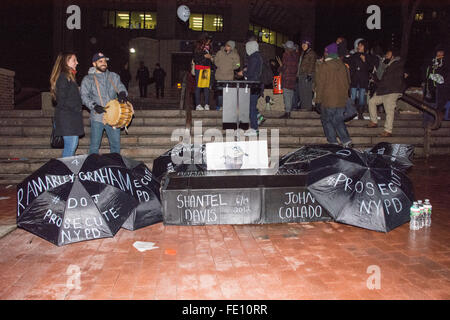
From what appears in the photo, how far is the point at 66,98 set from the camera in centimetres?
586

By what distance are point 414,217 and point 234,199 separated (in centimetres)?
230

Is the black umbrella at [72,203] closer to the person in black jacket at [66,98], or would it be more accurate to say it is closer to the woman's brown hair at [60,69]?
the person in black jacket at [66,98]

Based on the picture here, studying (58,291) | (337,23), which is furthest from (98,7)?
(58,291)

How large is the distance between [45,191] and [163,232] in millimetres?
1467

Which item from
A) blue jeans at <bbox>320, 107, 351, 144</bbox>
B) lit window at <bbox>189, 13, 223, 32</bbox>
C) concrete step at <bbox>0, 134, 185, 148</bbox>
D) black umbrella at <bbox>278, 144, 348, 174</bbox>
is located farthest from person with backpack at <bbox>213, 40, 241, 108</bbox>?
lit window at <bbox>189, 13, 223, 32</bbox>

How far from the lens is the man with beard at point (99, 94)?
621 cm

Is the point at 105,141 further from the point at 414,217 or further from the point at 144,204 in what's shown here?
the point at 414,217

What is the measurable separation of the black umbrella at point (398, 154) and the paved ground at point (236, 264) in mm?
926

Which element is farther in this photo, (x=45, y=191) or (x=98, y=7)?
(x=98, y=7)

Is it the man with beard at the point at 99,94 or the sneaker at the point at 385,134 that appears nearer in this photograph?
the man with beard at the point at 99,94

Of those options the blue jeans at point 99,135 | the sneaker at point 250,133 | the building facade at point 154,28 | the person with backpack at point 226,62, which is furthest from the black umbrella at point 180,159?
the building facade at point 154,28
